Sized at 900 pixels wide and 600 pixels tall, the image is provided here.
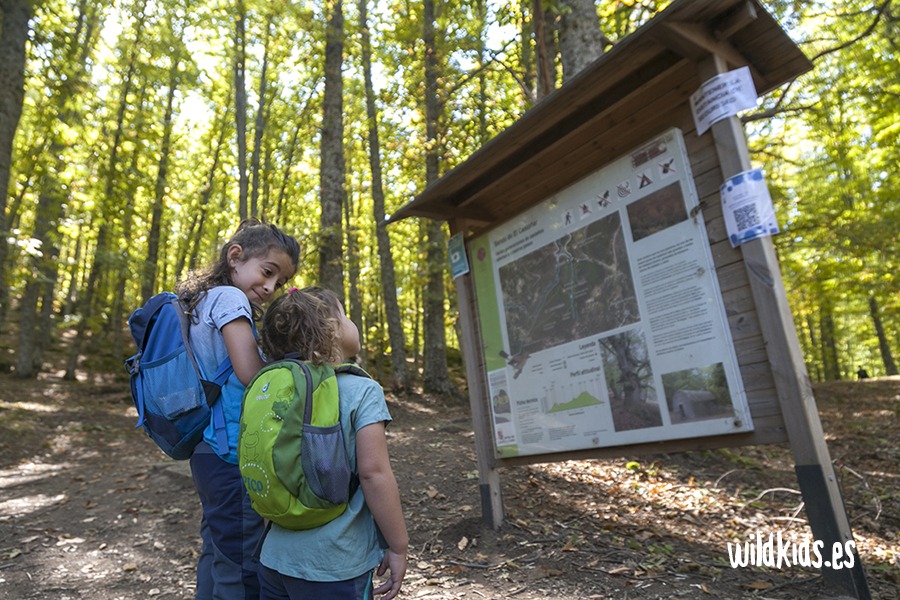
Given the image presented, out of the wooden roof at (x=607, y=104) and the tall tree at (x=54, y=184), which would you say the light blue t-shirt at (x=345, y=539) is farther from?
the tall tree at (x=54, y=184)

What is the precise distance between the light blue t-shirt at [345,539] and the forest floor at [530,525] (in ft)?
6.03

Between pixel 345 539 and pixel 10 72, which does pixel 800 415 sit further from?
pixel 10 72

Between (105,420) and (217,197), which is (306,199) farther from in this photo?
(105,420)

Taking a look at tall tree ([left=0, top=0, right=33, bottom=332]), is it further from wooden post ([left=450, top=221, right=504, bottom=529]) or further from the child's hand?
the child's hand

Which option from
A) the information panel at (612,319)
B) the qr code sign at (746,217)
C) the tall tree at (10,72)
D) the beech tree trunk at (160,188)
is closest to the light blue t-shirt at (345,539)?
the information panel at (612,319)

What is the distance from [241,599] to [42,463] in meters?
8.45

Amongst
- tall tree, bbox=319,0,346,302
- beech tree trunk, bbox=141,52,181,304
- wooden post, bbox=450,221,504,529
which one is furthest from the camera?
beech tree trunk, bbox=141,52,181,304

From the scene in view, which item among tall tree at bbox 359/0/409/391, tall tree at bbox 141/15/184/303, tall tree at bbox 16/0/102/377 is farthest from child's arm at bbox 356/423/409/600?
tall tree at bbox 141/15/184/303

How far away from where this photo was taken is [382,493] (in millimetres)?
1735

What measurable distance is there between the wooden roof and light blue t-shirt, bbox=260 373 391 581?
2.40 meters

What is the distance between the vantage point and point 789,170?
17844 millimetres

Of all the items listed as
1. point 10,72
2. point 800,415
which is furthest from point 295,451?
point 10,72

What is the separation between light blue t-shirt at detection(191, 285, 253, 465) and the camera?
2.02 m

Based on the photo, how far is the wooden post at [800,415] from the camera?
8.34 feet
